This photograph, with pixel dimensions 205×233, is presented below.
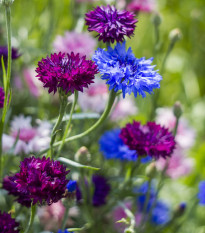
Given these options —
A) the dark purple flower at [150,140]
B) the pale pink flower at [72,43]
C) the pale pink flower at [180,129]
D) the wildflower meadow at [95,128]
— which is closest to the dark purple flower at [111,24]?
the wildflower meadow at [95,128]

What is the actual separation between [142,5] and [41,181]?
807 mm

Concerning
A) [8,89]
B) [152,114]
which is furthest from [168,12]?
[8,89]

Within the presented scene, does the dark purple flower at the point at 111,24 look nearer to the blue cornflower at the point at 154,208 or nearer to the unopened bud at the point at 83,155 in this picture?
the unopened bud at the point at 83,155

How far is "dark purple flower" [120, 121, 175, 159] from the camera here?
54cm

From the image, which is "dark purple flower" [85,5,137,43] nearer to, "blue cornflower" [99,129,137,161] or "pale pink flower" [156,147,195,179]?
"blue cornflower" [99,129,137,161]

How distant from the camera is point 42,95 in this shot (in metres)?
0.93

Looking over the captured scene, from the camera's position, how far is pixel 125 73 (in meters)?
0.46

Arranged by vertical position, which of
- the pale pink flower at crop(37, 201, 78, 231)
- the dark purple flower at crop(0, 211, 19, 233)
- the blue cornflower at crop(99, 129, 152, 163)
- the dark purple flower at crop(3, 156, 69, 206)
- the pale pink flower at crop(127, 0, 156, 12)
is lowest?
the pale pink flower at crop(37, 201, 78, 231)

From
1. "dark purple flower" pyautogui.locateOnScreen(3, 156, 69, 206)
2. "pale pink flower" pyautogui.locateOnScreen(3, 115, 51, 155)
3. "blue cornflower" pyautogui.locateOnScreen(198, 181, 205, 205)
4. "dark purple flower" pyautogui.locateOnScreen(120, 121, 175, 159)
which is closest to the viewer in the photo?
"dark purple flower" pyautogui.locateOnScreen(3, 156, 69, 206)

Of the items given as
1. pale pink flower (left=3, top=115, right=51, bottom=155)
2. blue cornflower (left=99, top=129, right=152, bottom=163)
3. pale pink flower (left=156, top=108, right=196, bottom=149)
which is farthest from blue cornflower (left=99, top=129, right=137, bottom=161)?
pale pink flower (left=156, top=108, right=196, bottom=149)

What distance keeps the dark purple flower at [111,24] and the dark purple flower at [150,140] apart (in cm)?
14

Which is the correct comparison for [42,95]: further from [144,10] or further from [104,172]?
[144,10]

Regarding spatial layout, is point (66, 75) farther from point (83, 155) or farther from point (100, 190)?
point (100, 190)

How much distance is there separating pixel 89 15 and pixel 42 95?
44 centimetres
